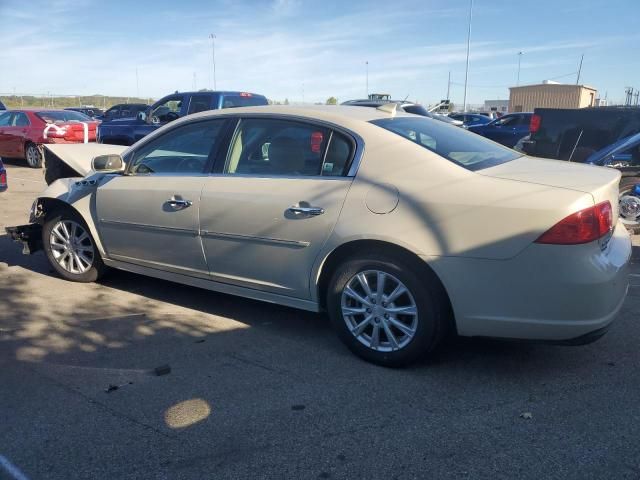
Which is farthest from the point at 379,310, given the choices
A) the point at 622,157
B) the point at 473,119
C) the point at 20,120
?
the point at 473,119

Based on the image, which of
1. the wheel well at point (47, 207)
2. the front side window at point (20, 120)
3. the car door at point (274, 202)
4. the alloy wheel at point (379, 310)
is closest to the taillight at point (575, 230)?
the alloy wheel at point (379, 310)

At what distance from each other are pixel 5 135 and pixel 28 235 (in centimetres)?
1148

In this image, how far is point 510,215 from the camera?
307 cm

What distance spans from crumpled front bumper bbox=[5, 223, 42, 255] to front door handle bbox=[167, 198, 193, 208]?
6.40ft

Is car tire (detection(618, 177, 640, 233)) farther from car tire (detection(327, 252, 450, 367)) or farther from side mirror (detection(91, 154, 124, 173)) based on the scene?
side mirror (detection(91, 154, 124, 173))

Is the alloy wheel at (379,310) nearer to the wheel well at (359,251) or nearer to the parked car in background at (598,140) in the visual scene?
the wheel well at (359,251)

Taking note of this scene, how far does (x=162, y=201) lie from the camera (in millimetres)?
4383

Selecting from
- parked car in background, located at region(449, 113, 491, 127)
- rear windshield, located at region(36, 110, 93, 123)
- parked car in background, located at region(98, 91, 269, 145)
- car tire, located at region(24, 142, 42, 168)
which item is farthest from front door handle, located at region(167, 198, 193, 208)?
parked car in background, located at region(449, 113, 491, 127)

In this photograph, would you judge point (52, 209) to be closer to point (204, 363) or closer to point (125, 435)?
point (204, 363)

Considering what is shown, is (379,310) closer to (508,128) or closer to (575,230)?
(575,230)

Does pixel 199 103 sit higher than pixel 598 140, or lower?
higher

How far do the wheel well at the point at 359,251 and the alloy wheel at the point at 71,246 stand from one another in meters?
2.43

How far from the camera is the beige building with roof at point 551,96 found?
3434 cm

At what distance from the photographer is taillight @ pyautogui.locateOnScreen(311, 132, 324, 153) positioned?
382 centimetres
